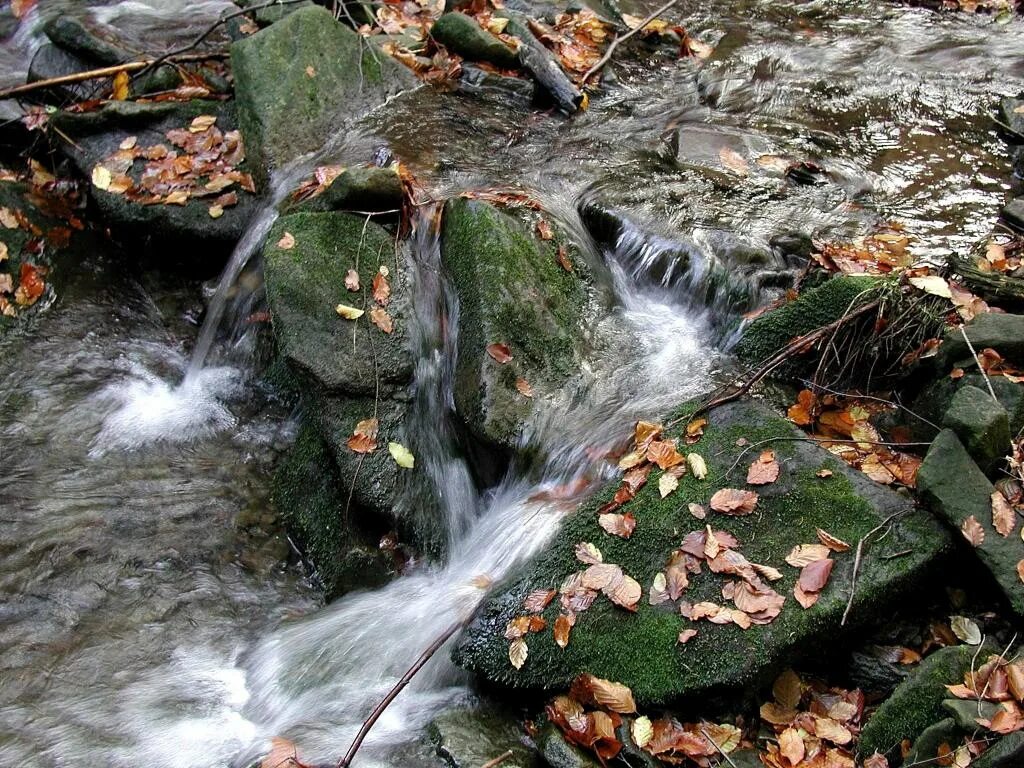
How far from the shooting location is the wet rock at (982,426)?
364cm

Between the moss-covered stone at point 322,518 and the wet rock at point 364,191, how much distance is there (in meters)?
1.54

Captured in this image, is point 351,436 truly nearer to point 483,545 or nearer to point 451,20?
point 483,545

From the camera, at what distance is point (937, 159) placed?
695 cm

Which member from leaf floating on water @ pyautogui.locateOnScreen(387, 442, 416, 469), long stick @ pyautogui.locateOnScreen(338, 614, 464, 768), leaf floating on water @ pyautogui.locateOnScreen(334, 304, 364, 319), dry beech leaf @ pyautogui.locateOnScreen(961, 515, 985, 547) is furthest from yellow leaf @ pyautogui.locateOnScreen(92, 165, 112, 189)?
dry beech leaf @ pyautogui.locateOnScreen(961, 515, 985, 547)

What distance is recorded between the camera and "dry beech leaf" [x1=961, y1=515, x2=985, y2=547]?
3.48m

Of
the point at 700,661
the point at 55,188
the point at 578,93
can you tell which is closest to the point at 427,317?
the point at 700,661

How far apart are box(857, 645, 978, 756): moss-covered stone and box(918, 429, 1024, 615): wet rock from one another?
0.37 metres

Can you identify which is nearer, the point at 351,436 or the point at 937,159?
the point at 351,436

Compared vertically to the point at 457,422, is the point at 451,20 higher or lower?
higher

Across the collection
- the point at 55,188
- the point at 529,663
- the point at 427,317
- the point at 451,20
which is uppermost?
the point at 451,20

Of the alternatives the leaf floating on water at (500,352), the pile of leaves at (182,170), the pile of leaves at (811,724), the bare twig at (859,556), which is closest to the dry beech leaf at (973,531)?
the bare twig at (859,556)

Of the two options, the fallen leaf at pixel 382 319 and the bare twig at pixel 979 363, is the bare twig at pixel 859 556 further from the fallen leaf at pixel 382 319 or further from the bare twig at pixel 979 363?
the fallen leaf at pixel 382 319

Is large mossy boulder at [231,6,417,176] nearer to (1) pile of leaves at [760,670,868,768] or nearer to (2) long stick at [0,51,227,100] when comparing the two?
(2) long stick at [0,51,227,100]

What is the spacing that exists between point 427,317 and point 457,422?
0.79 metres
